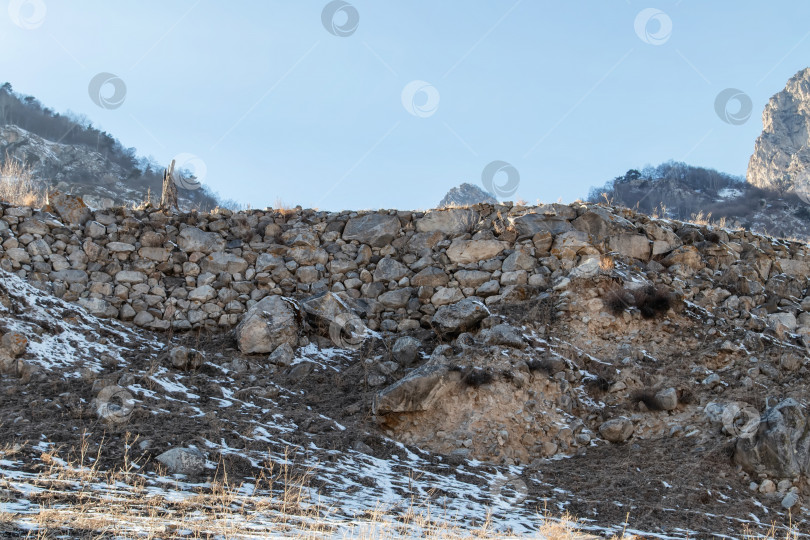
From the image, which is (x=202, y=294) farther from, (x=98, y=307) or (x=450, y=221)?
(x=450, y=221)

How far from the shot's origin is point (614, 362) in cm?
712

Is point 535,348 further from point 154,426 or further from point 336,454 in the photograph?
point 154,426

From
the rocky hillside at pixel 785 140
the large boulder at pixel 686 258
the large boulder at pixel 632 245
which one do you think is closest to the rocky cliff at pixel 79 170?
the large boulder at pixel 632 245

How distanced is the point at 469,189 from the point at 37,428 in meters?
21.8

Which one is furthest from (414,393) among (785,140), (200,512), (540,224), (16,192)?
(785,140)

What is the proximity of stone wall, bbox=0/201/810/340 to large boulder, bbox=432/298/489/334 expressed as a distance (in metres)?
0.48

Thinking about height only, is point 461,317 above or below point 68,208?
below

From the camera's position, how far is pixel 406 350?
24.5ft

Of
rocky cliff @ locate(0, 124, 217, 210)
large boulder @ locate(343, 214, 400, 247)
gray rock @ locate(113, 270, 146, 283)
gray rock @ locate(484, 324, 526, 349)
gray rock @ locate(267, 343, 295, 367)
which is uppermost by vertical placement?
rocky cliff @ locate(0, 124, 217, 210)

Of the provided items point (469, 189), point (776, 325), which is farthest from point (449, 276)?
point (469, 189)

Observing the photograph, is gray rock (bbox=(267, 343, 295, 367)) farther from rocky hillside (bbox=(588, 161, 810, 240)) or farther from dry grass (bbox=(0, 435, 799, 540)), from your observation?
rocky hillside (bbox=(588, 161, 810, 240))

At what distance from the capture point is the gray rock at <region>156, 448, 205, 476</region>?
15.0 ft

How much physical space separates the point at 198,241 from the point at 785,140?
126 ft

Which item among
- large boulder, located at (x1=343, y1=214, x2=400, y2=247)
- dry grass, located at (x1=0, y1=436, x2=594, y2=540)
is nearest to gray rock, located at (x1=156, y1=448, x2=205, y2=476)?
dry grass, located at (x1=0, y1=436, x2=594, y2=540)
